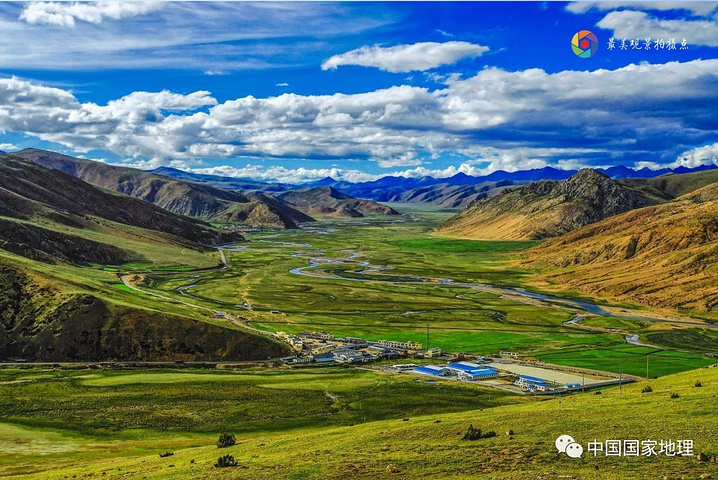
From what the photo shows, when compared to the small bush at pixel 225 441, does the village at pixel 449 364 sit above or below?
below

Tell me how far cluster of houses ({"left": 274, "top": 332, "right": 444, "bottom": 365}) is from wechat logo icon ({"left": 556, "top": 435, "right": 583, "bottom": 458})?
83508mm

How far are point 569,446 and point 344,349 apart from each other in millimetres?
94358

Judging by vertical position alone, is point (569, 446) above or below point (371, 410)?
above

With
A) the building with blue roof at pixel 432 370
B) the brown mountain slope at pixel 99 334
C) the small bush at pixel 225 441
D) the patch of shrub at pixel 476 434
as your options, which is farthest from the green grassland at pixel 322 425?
the brown mountain slope at pixel 99 334

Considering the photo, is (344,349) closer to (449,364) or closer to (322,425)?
(449,364)

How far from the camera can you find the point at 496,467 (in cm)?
3625

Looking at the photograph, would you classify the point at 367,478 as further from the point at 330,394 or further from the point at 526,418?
the point at 330,394

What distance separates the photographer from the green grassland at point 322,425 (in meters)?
38.7

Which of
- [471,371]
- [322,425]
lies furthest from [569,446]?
[471,371]

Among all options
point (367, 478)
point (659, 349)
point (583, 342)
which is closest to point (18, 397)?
point (367, 478)

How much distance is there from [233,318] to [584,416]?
12545cm

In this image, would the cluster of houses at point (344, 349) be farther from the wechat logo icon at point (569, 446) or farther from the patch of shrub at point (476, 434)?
the wechat logo icon at point (569, 446)

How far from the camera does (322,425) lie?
81375mm

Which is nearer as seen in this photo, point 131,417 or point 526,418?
point 526,418
